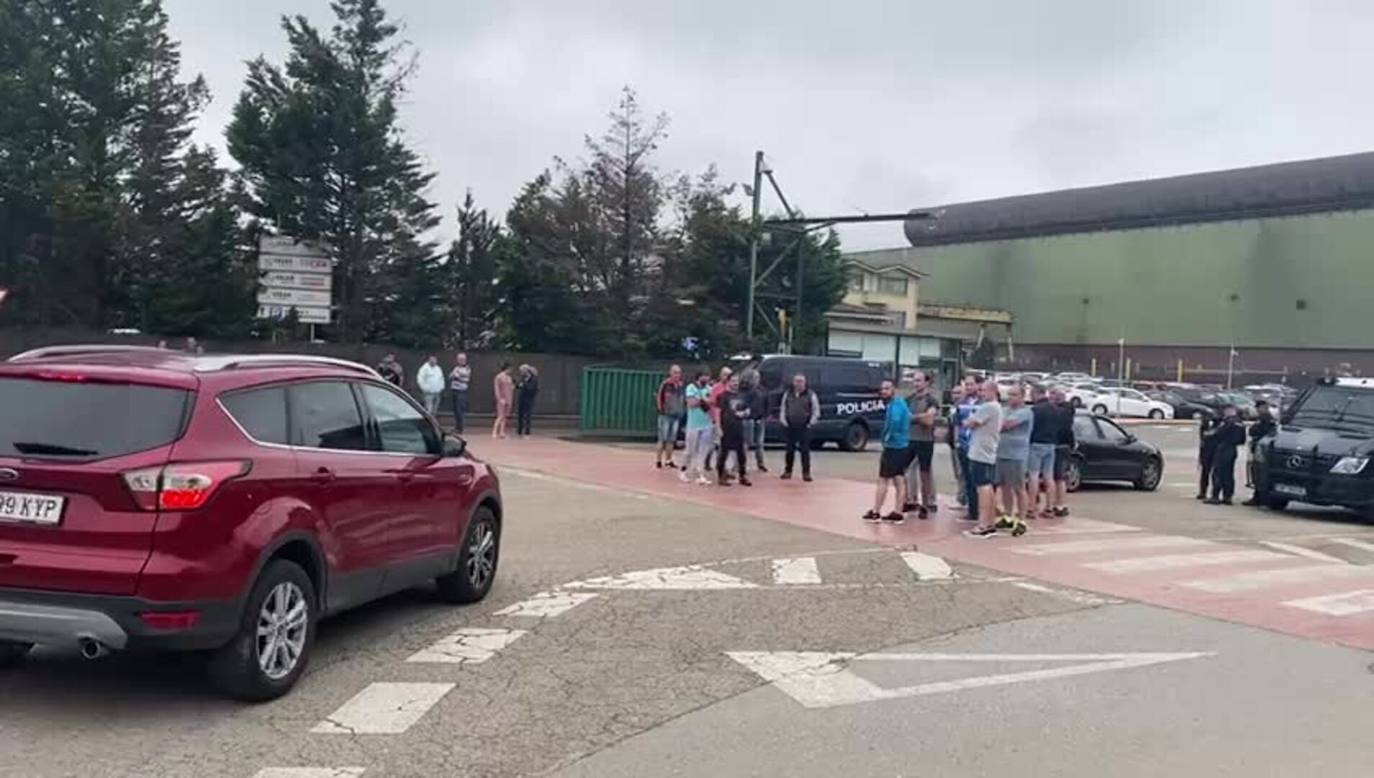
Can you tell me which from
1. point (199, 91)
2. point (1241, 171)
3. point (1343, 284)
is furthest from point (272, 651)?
point (1241, 171)

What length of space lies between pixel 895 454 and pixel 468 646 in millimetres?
7955

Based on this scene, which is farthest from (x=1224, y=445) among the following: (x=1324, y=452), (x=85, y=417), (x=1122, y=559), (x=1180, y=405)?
(x=1180, y=405)

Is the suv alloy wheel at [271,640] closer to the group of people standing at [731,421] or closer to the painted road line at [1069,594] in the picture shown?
the painted road line at [1069,594]

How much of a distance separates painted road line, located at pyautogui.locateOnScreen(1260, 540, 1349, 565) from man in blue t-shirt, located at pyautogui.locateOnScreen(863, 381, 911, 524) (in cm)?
412

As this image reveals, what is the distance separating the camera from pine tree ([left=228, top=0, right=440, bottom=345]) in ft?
108

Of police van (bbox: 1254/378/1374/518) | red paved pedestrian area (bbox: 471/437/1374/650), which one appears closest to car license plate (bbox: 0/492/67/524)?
red paved pedestrian area (bbox: 471/437/1374/650)

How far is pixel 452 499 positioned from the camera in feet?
27.2

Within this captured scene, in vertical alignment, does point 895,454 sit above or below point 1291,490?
above

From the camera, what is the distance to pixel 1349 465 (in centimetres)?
1734

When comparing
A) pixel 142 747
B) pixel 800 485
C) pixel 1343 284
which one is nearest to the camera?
pixel 142 747

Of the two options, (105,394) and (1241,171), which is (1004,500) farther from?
(1241,171)

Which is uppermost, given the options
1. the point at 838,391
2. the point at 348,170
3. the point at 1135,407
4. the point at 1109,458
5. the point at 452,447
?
the point at 348,170

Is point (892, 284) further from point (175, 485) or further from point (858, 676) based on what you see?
point (175, 485)

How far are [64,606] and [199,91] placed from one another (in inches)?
1257
